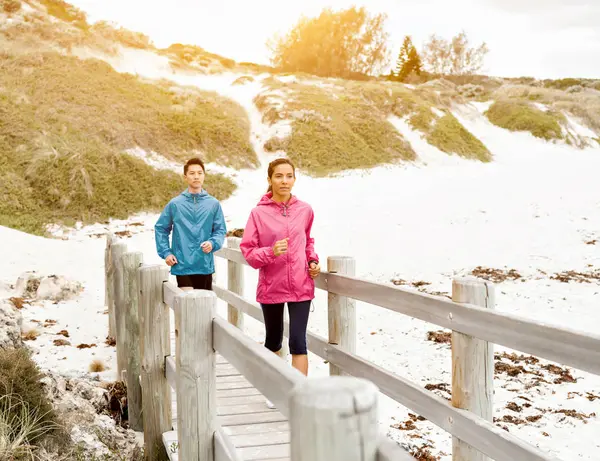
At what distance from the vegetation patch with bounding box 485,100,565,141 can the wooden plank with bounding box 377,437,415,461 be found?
1494 inches

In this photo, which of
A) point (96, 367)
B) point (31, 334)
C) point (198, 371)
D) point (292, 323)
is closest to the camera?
point (198, 371)

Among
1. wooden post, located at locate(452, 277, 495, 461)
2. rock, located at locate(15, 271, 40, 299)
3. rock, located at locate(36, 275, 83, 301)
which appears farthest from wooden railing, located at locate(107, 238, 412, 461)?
rock, located at locate(15, 271, 40, 299)

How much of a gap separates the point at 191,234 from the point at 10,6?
3075 centimetres

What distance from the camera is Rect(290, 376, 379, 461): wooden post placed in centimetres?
104

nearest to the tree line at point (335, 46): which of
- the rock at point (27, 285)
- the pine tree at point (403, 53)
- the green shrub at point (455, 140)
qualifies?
the pine tree at point (403, 53)

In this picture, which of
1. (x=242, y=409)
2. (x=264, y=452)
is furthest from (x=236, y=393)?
(x=264, y=452)

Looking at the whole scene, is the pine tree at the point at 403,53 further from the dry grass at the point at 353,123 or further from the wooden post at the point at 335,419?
the wooden post at the point at 335,419

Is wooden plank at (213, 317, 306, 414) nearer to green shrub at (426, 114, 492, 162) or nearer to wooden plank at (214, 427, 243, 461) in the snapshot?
wooden plank at (214, 427, 243, 461)

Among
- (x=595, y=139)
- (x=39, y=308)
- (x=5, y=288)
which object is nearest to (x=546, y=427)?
(x=39, y=308)

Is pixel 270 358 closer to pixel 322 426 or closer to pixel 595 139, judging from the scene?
pixel 322 426

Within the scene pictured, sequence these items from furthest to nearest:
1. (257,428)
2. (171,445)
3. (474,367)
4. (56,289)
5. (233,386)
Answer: (56,289) < (233,386) < (257,428) < (171,445) < (474,367)

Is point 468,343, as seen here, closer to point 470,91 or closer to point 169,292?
point 169,292

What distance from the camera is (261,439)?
3754 mm

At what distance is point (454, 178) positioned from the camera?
24.6 meters
